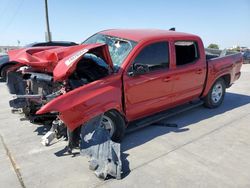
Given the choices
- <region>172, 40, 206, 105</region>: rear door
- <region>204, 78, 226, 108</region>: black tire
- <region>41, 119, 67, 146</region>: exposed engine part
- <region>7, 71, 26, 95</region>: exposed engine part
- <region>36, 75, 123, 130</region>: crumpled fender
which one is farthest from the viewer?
<region>204, 78, 226, 108</region>: black tire

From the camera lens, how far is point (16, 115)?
20.9 ft

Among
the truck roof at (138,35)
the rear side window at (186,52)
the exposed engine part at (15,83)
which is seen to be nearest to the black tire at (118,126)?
the truck roof at (138,35)

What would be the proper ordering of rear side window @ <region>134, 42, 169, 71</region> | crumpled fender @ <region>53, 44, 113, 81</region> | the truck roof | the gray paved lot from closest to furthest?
the gray paved lot < crumpled fender @ <region>53, 44, 113, 81</region> < rear side window @ <region>134, 42, 169, 71</region> < the truck roof

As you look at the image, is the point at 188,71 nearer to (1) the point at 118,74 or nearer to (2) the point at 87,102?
(1) the point at 118,74

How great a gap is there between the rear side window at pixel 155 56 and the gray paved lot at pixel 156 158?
1.26 meters

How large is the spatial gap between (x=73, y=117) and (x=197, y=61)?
3.23 meters

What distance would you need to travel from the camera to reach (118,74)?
441cm

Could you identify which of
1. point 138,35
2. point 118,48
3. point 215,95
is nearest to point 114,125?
point 118,48

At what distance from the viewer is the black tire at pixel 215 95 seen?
6584 millimetres

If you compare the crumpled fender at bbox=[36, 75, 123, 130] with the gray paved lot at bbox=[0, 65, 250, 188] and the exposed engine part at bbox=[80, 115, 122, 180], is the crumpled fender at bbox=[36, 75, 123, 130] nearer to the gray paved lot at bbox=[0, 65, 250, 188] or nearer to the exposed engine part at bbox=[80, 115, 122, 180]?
the exposed engine part at bbox=[80, 115, 122, 180]

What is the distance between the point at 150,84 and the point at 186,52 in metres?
1.45

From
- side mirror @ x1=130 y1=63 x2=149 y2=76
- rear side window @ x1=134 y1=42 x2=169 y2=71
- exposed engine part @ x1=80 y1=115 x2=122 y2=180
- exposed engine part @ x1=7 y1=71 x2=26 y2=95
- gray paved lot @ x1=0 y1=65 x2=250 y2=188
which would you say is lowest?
gray paved lot @ x1=0 y1=65 x2=250 y2=188

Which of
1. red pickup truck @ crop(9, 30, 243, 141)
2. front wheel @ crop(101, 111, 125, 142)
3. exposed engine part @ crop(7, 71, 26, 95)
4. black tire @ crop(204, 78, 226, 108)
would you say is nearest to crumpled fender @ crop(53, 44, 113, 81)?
red pickup truck @ crop(9, 30, 243, 141)

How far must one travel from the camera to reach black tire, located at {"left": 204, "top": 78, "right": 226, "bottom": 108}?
Answer: 6.58 meters
